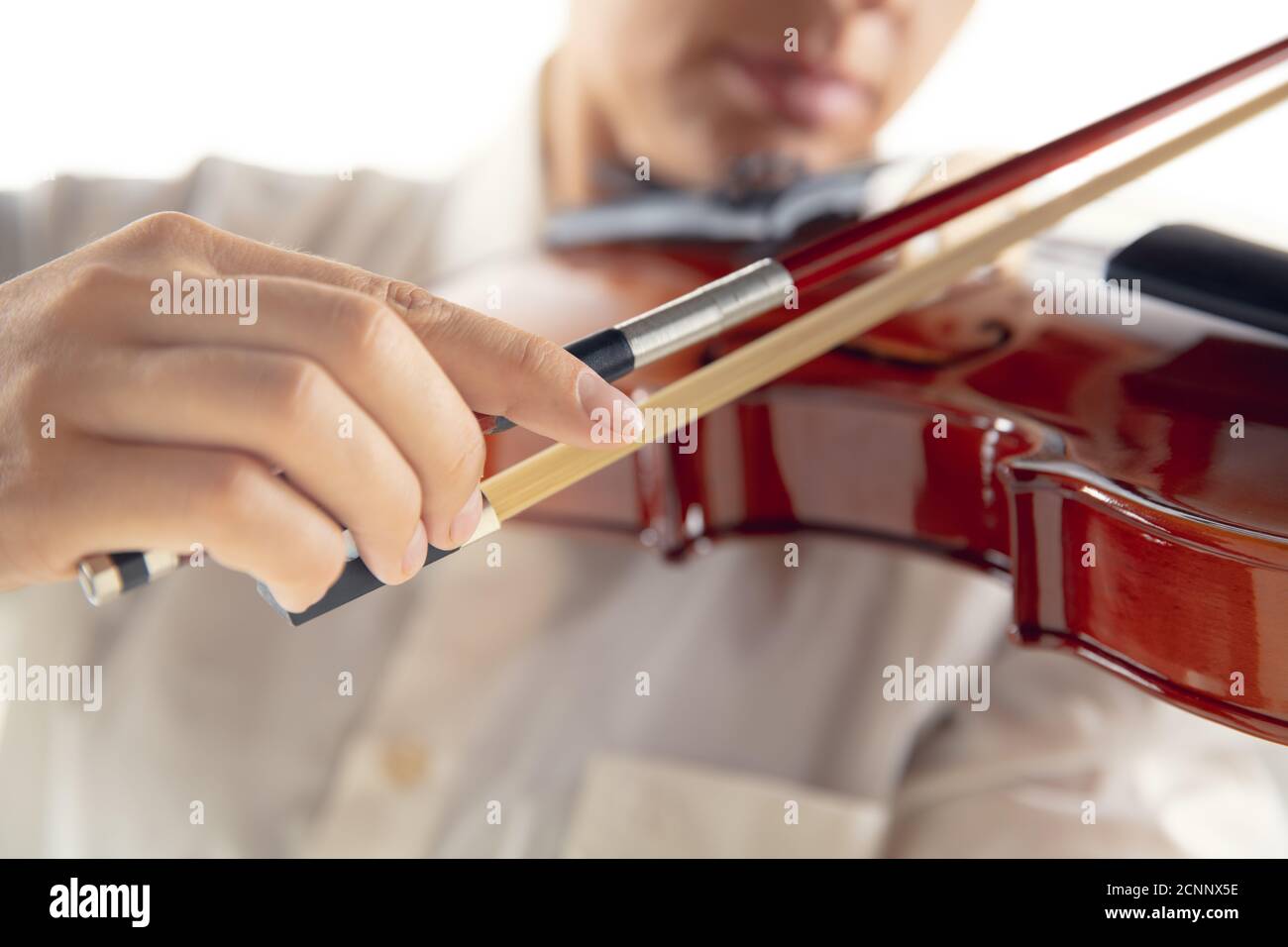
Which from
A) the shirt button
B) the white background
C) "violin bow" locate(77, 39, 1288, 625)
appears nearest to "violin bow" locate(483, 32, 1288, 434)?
"violin bow" locate(77, 39, 1288, 625)

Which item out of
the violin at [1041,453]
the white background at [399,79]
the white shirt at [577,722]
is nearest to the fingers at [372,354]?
the violin at [1041,453]

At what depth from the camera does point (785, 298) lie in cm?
36

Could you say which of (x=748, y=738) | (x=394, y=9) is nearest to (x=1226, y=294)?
(x=748, y=738)

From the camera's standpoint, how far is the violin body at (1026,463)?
0.35m

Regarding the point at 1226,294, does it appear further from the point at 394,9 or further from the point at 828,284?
the point at 394,9

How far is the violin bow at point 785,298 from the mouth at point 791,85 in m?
0.22

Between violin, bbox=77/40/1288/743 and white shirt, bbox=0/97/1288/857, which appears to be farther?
white shirt, bbox=0/97/1288/857

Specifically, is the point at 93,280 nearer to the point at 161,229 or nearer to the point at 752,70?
the point at 161,229

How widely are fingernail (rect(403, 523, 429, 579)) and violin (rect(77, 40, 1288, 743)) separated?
0.01m

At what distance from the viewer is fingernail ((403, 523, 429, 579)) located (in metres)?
0.26

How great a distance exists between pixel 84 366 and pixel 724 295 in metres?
0.17

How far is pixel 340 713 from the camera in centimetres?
64

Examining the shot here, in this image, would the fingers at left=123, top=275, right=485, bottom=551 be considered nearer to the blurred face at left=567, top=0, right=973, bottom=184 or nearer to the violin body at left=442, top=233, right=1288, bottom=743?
the violin body at left=442, top=233, right=1288, bottom=743

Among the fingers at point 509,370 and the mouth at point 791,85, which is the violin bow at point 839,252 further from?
the mouth at point 791,85
